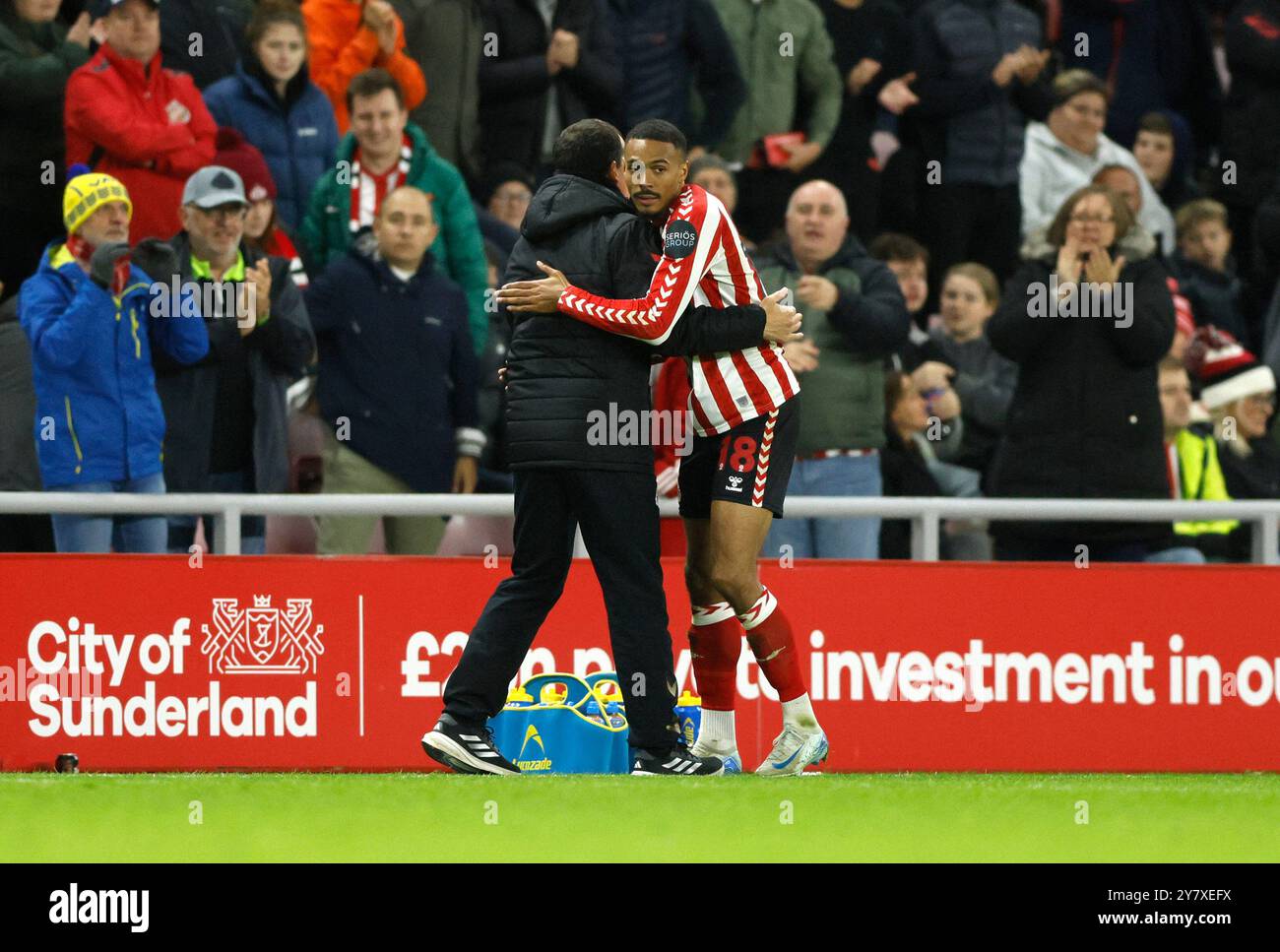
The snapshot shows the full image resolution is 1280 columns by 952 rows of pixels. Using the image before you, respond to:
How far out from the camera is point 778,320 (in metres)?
7.97

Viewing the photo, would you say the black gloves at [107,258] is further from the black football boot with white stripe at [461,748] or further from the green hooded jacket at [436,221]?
the black football boot with white stripe at [461,748]

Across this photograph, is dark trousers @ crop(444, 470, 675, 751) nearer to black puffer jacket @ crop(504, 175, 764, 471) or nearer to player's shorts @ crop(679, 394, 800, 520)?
black puffer jacket @ crop(504, 175, 764, 471)

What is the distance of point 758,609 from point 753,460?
0.57 m

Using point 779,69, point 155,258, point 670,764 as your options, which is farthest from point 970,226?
point 670,764

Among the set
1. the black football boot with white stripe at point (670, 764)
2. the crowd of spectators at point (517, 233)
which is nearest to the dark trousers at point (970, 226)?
the crowd of spectators at point (517, 233)

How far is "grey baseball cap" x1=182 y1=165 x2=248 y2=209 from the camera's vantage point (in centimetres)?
1034

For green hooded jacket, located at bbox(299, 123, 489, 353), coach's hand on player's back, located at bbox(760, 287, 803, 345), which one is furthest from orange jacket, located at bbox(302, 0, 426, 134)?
coach's hand on player's back, located at bbox(760, 287, 803, 345)

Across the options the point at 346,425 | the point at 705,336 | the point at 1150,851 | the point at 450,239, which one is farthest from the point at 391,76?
the point at 1150,851

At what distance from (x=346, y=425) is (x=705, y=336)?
11.0 ft

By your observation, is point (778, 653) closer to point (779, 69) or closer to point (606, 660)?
point (606, 660)

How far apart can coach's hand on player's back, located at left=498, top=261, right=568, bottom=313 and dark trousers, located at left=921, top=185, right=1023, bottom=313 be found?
18.5ft

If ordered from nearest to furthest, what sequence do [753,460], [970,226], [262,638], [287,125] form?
[753,460] < [262,638] < [287,125] < [970,226]

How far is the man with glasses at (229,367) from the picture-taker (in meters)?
10.3

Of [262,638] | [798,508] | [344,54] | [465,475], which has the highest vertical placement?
[344,54]
